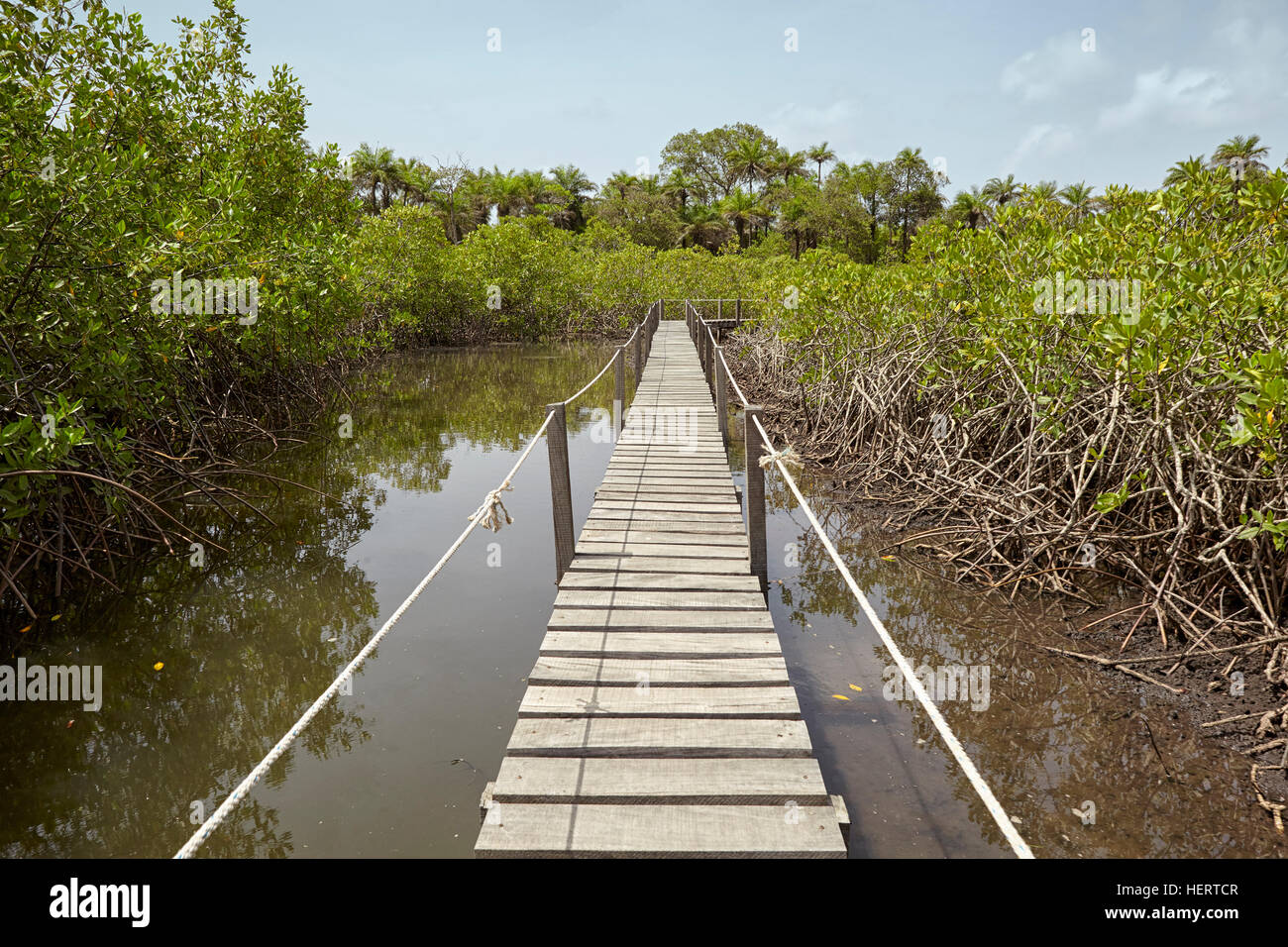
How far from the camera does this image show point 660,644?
10.8ft

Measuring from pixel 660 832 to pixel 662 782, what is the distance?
0.71ft

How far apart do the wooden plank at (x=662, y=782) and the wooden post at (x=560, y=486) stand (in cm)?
214

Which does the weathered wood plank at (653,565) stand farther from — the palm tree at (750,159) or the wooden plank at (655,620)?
the palm tree at (750,159)

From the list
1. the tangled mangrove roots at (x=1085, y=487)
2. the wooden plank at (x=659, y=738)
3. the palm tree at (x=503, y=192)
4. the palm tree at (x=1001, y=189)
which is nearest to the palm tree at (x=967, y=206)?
the palm tree at (x=1001, y=189)

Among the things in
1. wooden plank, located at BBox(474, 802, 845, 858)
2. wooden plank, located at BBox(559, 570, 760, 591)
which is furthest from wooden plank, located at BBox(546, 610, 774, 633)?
wooden plank, located at BBox(474, 802, 845, 858)

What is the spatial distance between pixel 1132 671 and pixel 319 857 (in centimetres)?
399

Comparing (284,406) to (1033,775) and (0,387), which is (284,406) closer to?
(0,387)

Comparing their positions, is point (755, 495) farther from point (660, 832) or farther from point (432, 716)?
point (660, 832)

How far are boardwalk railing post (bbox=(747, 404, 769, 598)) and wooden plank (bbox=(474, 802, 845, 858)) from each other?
79.7 inches

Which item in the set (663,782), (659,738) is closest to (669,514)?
(659,738)

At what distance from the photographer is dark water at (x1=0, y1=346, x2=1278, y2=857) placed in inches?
113

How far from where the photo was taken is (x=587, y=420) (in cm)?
1230

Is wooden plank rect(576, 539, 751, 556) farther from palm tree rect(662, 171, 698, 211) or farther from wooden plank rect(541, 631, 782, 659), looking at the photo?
palm tree rect(662, 171, 698, 211)

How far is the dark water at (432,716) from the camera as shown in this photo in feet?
9.44
